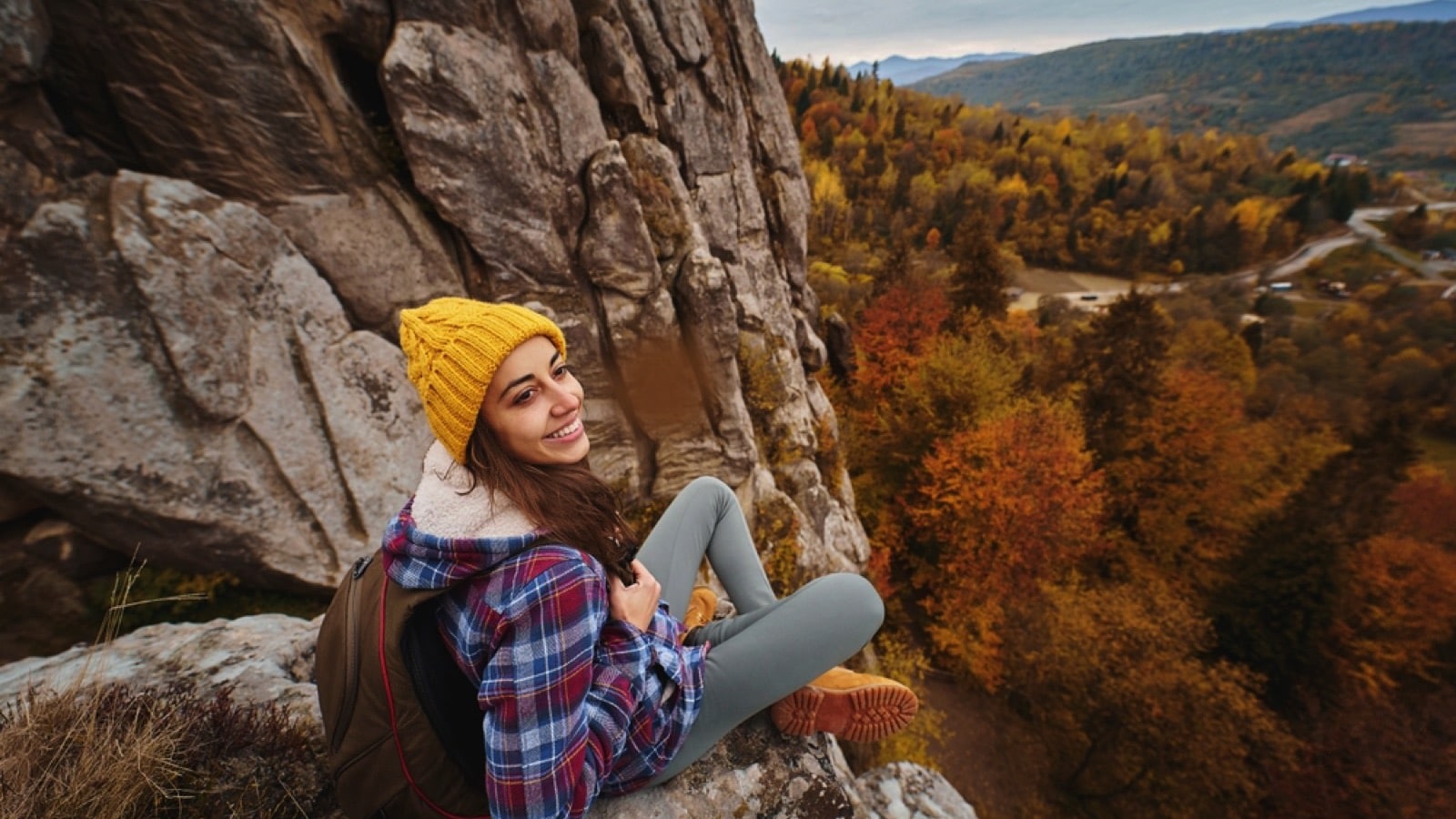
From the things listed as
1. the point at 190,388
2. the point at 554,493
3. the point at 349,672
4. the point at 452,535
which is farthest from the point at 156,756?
the point at 190,388

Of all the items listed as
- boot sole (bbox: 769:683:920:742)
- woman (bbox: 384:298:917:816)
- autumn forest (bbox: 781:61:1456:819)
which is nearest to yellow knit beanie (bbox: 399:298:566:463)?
woman (bbox: 384:298:917:816)

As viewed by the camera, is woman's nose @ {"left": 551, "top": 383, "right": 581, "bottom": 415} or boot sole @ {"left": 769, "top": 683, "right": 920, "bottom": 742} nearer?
woman's nose @ {"left": 551, "top": 383, "right": 581, "bottom": 415}

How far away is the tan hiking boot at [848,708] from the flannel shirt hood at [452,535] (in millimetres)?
2095

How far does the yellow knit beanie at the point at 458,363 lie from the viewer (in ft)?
7.29

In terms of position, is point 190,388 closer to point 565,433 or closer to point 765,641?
point 565,433

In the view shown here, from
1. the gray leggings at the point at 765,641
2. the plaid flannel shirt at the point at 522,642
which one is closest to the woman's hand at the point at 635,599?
the plaid flannel shirt at the point at 522,642

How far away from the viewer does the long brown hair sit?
2.24 m

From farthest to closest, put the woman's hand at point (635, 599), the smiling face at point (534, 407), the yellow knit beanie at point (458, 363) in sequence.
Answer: the woman's hand at point (635, 599)
the smiling face at point (534, 407)
the yellow knit beanie at point (458, 363)

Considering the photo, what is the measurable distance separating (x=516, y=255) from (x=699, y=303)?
3.21 m

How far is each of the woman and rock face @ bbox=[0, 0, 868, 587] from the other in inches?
189

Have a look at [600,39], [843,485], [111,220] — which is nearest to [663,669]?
[111,220]

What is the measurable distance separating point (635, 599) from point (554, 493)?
0.71 meters

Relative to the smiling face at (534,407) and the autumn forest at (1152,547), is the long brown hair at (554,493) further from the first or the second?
the autumn forest at (1152,547)

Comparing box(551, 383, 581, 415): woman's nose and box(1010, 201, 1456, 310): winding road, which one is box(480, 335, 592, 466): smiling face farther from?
box(1010, 201, 1456, 310): winding road
